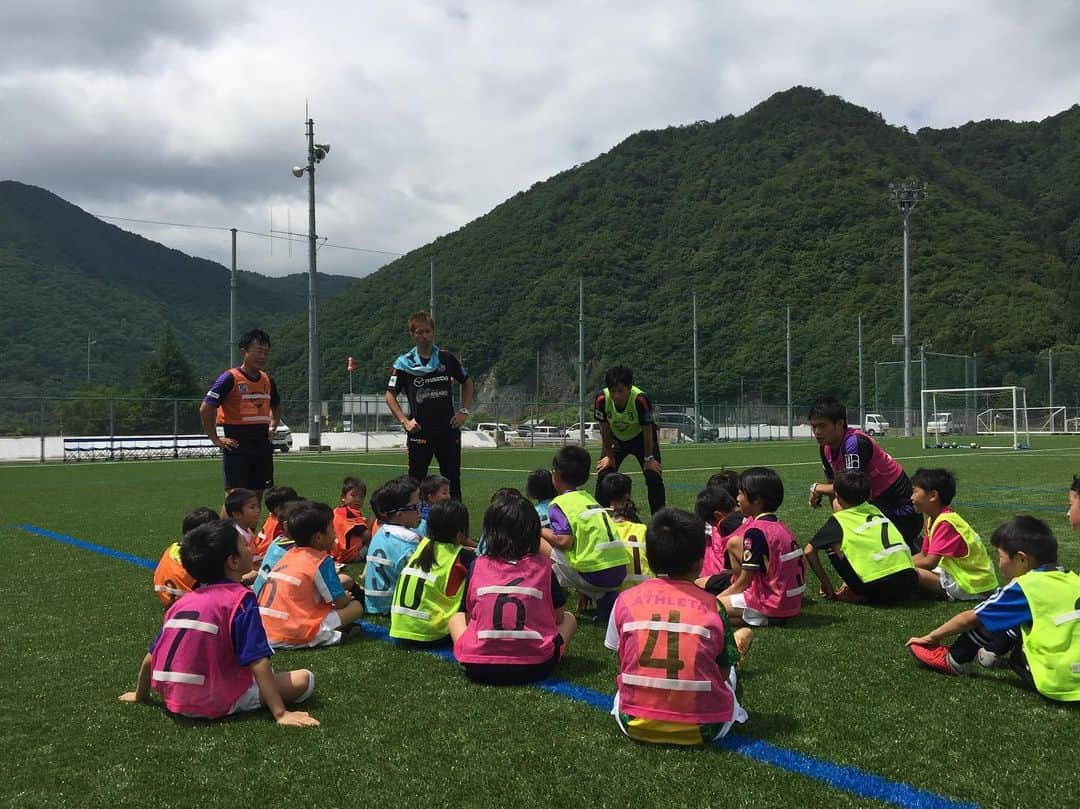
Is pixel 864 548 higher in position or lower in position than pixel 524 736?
higher

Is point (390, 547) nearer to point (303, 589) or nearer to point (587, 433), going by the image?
point (303, 589)

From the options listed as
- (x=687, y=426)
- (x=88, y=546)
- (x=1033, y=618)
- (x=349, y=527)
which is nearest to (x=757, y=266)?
(x=687, y=426)

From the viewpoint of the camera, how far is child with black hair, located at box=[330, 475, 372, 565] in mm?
7027

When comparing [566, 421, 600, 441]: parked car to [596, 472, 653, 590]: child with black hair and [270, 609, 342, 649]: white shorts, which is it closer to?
[596, 472, 653, 590]: child with black hair

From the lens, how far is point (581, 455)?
19.2ft

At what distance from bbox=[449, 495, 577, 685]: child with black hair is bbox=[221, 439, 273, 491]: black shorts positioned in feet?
13.1

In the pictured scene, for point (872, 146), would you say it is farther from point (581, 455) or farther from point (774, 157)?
point (581, 455)

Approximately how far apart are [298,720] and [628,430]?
4.89 m

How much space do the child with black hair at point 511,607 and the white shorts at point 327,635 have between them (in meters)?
1.00

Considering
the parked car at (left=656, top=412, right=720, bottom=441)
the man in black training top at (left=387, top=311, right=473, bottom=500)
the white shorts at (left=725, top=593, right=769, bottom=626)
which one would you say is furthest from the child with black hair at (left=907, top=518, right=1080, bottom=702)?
the parked car at (left=656, top=412, right=720, bottom=441)

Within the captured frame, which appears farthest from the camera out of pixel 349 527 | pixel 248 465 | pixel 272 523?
pixel 248 465

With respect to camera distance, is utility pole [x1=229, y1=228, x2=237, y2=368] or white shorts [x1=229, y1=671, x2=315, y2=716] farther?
utility pole [x1=229, y1=228, x2=237, y2=368]

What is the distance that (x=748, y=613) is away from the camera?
16.9ft

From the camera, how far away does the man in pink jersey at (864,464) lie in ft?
20.7
